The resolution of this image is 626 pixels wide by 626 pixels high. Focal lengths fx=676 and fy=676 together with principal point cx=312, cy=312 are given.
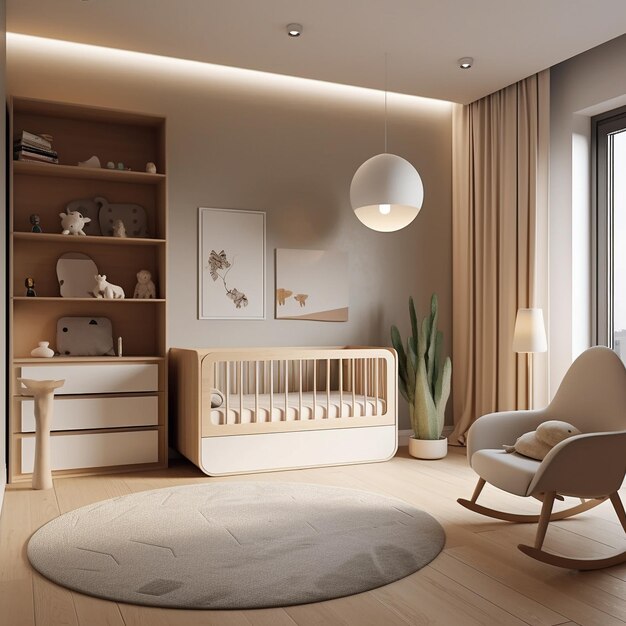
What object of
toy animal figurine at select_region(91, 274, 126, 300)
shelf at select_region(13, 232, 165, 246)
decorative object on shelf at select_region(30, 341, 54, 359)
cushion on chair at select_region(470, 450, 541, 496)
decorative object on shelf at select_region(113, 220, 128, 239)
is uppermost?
decorative object on shelf at select_region(113, 220, 128, 239)

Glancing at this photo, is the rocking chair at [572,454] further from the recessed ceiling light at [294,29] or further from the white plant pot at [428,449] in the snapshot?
the recessed ceiling light at [294,29]

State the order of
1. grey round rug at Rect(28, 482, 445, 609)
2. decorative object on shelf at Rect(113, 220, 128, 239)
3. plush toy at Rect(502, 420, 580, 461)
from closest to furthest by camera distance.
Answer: grey round rug at Rect(28, 482, 445, 609), plush toy at Rect(502, 420, 580, 461), decorative object on shelf at Rect(113, 220, 128, 239)

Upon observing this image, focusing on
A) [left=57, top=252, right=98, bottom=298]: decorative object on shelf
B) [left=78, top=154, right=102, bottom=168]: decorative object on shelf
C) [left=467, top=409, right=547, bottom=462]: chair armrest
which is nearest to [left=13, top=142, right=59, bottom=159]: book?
[left=78, top=154, right=102, bottom=168]: decorative object on shelf

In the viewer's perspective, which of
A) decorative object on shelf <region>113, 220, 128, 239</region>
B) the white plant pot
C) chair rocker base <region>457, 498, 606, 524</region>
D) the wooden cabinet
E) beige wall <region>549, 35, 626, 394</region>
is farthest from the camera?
the white plant pot

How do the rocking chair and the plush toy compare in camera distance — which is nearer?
the rocking chair

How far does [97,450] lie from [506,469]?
2.36 metres

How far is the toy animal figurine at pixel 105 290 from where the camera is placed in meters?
4.00

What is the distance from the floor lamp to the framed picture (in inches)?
66.3

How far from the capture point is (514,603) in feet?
7.00

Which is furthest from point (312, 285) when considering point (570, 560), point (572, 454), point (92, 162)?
point (570, 560)

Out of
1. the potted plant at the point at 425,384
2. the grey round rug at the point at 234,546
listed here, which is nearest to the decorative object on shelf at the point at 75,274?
the grey round rug at the point at 234,546

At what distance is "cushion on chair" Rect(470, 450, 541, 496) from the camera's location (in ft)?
8.44

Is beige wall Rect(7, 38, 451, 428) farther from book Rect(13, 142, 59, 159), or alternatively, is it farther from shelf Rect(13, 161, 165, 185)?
book Rect(13, 142, 59, 159)

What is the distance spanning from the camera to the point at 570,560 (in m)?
2.42
